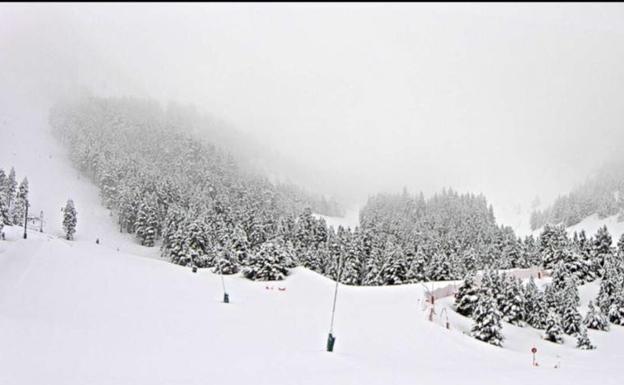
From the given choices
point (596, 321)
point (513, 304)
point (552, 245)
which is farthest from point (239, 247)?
point (552, 245)

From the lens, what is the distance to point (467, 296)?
135ft

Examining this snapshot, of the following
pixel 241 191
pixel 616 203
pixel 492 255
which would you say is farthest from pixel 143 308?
pixel 616 203

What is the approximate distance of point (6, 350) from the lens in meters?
13.5

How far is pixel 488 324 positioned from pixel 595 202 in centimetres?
14860

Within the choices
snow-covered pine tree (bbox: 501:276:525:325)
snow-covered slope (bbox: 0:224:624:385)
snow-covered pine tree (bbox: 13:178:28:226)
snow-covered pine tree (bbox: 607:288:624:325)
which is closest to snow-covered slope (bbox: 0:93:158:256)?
snow-covered pine tree (bbox: 13:178:28:226)

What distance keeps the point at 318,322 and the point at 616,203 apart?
529 feet

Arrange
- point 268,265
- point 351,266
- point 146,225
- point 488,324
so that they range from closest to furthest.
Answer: point 488,324 < point 268,265 < point 351,266 < point 146,225

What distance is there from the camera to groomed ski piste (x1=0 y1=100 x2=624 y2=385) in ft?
42.1

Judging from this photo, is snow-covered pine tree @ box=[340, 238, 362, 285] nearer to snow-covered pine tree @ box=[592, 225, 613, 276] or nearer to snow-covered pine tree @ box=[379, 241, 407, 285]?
snow-covered pine tree @ box=[379, 241, 407, 285]

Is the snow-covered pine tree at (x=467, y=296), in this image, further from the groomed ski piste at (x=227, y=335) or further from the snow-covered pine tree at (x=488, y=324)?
the snow-covered pine tree at (x=488, y=324)

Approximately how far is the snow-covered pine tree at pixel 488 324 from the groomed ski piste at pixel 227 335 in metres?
1.54

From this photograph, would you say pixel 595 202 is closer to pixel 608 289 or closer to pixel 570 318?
pixel 608 289

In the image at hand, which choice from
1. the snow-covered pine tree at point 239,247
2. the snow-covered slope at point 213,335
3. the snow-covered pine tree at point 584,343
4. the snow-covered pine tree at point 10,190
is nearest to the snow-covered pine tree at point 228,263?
the snow-covered pine tree at point 239,247

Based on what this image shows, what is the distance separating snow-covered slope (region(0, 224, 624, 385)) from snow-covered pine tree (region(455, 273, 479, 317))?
175 centimetres
